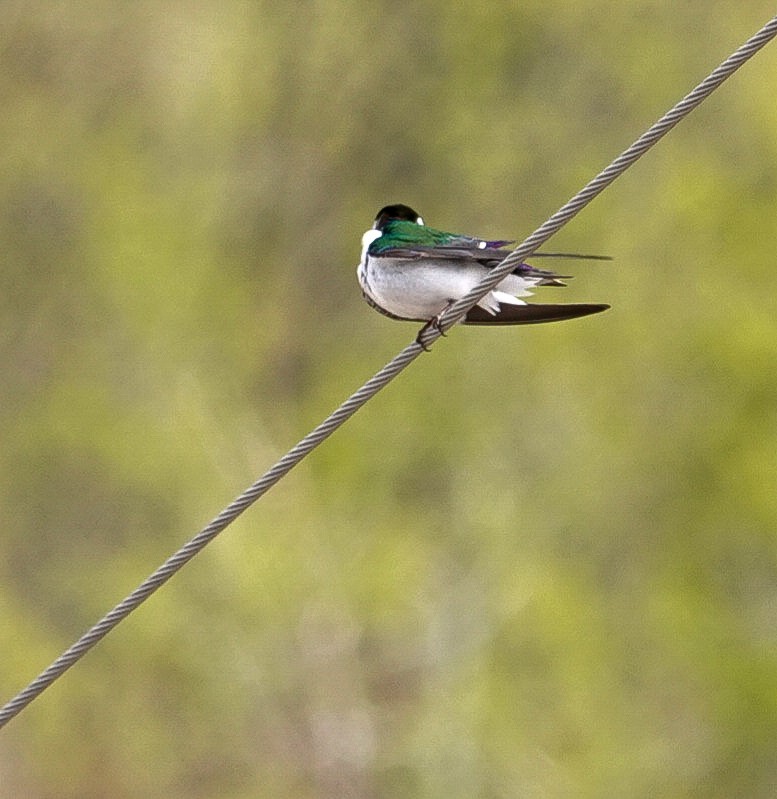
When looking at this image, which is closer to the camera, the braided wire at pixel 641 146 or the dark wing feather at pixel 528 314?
the braided wire at pixel 641 146

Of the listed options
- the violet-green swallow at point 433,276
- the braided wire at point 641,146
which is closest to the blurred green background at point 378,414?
the violet-green swallow at point 433,276

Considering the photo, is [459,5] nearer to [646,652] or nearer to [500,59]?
[500,59]

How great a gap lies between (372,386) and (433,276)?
1332 mm

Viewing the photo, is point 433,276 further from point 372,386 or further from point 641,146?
point 641,146

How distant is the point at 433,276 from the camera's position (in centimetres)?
484

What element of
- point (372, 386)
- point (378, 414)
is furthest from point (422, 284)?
point (378, 414)

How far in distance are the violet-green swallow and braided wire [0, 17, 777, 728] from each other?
83 cm

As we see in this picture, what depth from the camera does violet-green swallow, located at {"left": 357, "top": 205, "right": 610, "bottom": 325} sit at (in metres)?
4.59

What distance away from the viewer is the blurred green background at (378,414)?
1403cm

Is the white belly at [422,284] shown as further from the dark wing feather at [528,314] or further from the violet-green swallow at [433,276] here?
the dark wing feather at [528,314]

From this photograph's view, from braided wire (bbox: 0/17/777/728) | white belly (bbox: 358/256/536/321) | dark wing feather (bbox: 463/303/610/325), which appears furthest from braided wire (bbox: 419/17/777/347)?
white belly (bbox: 358/256/536/321)

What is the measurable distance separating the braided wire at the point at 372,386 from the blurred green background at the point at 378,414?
9.78 m

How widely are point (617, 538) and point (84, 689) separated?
5792 millimetres

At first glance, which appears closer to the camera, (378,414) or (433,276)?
(433,276)
